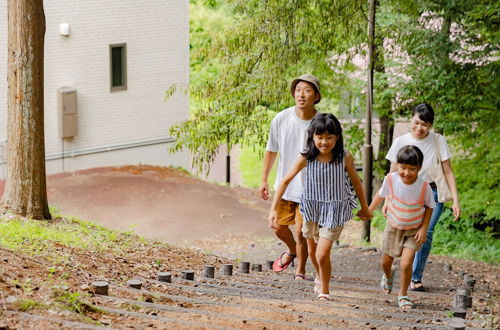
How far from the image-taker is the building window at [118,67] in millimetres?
22844

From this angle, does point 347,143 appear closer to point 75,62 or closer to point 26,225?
point 75,62

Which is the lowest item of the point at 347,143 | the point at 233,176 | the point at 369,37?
the point at 233,176

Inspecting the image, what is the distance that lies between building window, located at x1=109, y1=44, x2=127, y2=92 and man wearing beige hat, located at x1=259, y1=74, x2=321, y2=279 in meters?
15.3

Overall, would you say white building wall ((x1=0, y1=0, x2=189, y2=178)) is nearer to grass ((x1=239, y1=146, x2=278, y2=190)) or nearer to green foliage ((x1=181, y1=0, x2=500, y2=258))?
grass ((x1=239, y1=146, x2=278, y2=190))

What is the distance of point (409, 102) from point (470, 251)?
4.15 meters

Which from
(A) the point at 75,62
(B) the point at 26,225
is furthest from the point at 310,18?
(A) the point at 75,62

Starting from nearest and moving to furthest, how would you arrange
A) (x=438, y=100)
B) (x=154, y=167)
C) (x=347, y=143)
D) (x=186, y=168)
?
1. (x=438, y=100)
2. (x=347, y=143)
3. (x=154, y=167)
4. (x=186, y=168)

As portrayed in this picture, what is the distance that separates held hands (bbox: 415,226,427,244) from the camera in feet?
22.9

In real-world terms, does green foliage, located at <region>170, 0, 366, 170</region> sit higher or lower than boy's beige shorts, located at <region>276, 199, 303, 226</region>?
higher

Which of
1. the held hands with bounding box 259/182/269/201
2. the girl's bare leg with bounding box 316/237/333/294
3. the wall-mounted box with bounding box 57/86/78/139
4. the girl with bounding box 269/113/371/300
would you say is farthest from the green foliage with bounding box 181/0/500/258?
the wall-mounted box with bounding box 57/86/78/139

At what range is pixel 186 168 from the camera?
2481cm

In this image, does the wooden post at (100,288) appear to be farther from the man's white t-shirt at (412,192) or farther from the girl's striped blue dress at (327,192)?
the man's white t-shirt at (412,192)

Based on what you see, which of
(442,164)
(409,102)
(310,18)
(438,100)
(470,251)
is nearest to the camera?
(442,164)

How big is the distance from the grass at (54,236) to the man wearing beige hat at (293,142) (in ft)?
6.38
